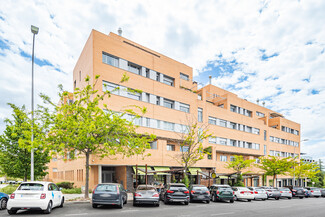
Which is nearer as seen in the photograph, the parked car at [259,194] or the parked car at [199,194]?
the parked car at [199,194]

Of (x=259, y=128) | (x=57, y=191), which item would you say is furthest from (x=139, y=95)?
(x=259, y=128)

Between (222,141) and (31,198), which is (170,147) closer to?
(222,141)

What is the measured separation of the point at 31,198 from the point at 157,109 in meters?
21.9

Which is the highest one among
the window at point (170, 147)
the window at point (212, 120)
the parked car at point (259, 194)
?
the window at point (212, 120)

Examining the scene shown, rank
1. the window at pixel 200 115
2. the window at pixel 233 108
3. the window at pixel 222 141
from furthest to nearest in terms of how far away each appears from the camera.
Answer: the window at pixel 233 108, the window at pixel 222 141, the window at pixel 200 115

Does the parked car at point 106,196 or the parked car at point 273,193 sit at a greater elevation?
the parked car at point 106,196

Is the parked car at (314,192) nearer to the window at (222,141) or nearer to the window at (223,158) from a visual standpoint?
the window at (223,158)

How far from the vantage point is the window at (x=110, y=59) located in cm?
2950

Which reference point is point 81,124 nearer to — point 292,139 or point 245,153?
point 245,153

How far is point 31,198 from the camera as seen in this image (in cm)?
1208

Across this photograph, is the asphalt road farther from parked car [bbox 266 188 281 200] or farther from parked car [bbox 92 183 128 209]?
parked car [bbox 266 188 281 200]

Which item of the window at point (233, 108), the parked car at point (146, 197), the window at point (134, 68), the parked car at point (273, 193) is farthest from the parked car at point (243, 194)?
the window at point (233, 108)

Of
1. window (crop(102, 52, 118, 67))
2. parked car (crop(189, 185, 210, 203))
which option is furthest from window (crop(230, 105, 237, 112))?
parked car (crop(189, 185, 210, 203))

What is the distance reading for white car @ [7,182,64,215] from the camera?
11933 millimetres
